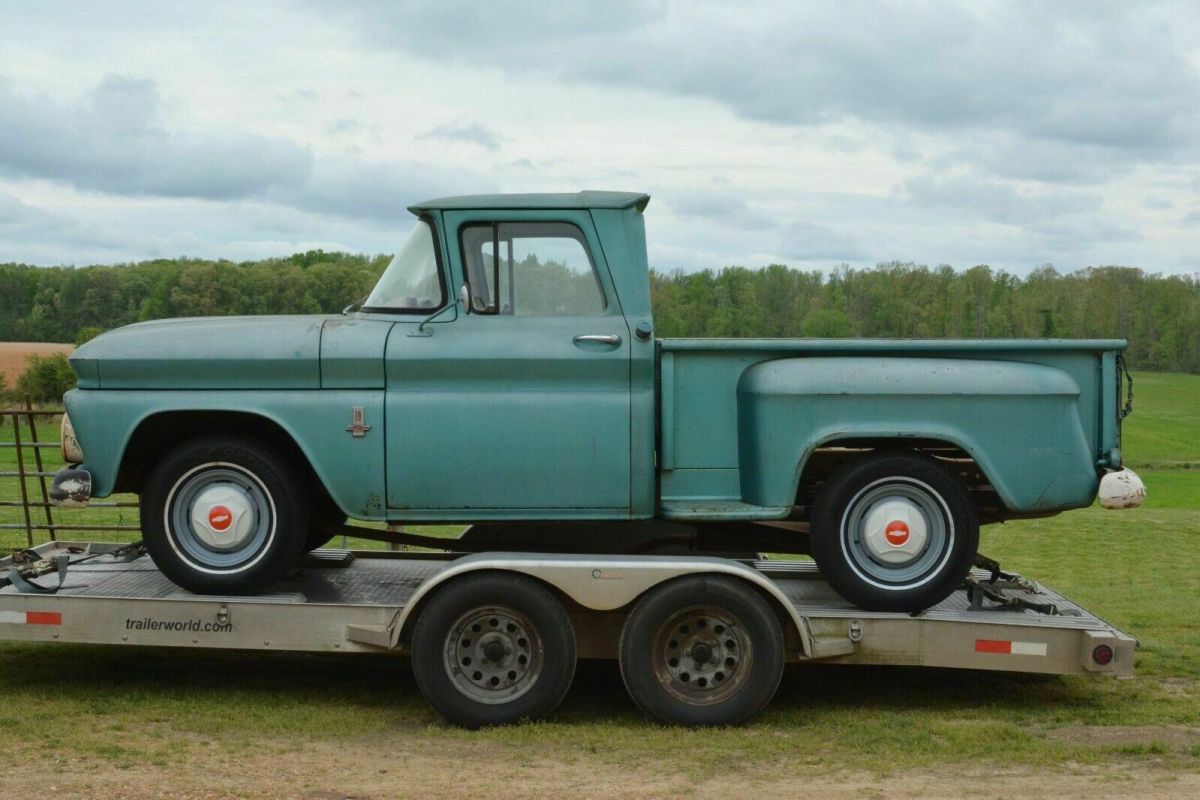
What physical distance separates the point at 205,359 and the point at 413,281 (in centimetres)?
113

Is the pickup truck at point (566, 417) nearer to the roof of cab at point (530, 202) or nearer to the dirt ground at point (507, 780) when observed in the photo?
the roof of cab at point (530, 202)

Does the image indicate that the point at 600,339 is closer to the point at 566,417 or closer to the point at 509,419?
the point at 566,417

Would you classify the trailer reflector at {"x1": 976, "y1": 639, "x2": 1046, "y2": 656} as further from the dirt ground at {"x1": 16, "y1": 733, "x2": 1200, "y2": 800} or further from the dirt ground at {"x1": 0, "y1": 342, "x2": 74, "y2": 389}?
the dirt ground at {"x1": 0, "y1": 342, "x2": 74, "y2": 389}

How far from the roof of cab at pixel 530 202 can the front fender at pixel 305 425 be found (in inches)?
40.8

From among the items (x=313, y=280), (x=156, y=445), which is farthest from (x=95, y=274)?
(x=156, y=445)

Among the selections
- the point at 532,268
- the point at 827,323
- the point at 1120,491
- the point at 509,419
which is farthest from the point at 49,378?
the point at 1120,491

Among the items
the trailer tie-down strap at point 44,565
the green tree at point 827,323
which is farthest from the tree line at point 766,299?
the trailer tie-down strap at point 44,565

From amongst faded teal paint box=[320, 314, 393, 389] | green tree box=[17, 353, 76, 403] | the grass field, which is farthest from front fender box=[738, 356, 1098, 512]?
green tree box=[17, 353, 76, 403]

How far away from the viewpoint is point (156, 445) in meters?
6.85

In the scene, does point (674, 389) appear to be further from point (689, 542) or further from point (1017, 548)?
point (1017, 548)

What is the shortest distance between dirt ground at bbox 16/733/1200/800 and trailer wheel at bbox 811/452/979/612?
1135 mm

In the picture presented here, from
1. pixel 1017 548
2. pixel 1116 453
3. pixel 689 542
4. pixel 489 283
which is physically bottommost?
pixel 1017 548

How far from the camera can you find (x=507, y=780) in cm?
543

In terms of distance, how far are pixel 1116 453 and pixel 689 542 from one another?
2422mm
